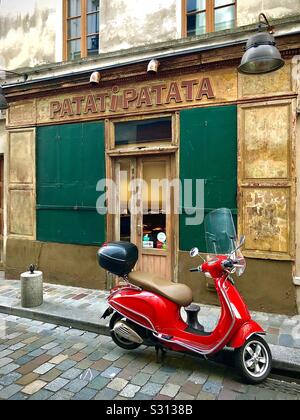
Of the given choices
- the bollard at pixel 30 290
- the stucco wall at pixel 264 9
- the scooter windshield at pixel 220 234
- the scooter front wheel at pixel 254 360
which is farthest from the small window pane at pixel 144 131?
the scooter front wheel at pixel 254 360

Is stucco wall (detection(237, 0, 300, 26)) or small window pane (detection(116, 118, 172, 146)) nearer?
stucco wall (detection(237, 0, 300, 26))

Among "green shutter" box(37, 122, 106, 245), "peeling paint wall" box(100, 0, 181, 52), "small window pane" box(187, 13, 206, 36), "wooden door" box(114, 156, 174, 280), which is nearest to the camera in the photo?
"small window pane" box(187, 13, 206, 36)

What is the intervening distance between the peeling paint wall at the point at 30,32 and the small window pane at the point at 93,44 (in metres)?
0.67

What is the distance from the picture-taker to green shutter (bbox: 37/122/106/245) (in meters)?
6.96

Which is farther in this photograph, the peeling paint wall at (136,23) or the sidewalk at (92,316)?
the peeling paint wall at (136,23)

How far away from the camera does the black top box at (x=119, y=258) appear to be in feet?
14.0

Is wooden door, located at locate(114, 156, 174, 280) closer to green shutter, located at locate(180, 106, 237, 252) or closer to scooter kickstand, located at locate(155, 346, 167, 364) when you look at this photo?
green shutter, located at locate(180, 106, 237, 252)

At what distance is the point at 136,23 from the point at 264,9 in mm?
2365

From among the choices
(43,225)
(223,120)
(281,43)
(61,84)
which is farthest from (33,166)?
(281,43)

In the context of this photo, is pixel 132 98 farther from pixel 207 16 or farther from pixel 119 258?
pixel 119 258

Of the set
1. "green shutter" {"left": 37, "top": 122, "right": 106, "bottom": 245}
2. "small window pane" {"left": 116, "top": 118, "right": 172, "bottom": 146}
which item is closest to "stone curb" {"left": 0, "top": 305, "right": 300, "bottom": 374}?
"green shutter" {"left": 37, "top": 122, "right": 106, "bottom": 245}

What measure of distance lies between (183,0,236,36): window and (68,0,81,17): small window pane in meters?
2.43

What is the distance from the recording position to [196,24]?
631 cm

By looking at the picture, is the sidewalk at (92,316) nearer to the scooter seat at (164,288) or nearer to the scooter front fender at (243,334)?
the scooter front fender at (243,334)
